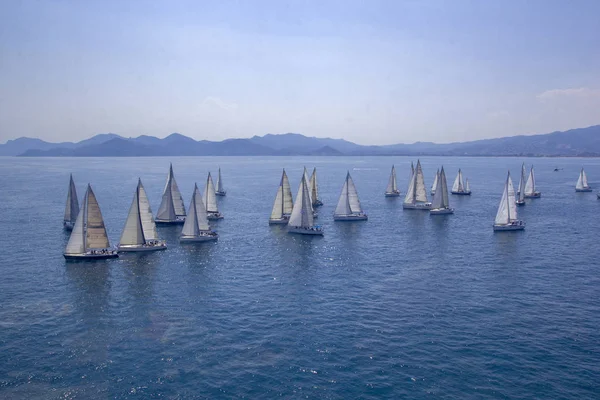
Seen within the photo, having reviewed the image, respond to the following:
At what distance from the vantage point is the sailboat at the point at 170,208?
101 metres

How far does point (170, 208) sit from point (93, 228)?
30281mm

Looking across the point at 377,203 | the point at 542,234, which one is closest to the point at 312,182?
the point at 377,203

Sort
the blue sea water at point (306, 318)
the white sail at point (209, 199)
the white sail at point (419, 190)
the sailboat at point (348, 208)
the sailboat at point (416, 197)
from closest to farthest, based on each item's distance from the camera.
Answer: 1. the blue sea water at point (306, 318)
2. the sailboat at point (348, 208)
3. the white sail at point (209, 199)
4. the sailboat at point (416, 197)
5. the white sail at point (419, 190)

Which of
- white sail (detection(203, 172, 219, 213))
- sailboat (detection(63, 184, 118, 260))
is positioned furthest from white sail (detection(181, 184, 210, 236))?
white sail (detection(203, 172, 219, 213))

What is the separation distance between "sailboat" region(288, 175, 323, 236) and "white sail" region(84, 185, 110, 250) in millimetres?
36590

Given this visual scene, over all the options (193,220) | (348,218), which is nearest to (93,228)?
(193,220)

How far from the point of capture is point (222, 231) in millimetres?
98562

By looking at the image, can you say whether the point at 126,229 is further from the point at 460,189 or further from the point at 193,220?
the point at 460,189

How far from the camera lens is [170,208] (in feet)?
336

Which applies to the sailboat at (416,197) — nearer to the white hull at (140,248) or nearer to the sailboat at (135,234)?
the white hull at (140,248)

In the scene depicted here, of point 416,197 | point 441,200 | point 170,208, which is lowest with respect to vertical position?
point 441,200

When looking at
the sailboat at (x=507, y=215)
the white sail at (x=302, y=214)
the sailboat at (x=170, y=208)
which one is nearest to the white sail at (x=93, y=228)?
the sailboat at (x=170, y=208)

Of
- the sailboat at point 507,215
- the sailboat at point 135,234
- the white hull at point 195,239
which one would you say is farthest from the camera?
the sailboat at point 507,215

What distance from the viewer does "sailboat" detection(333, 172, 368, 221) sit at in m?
110
